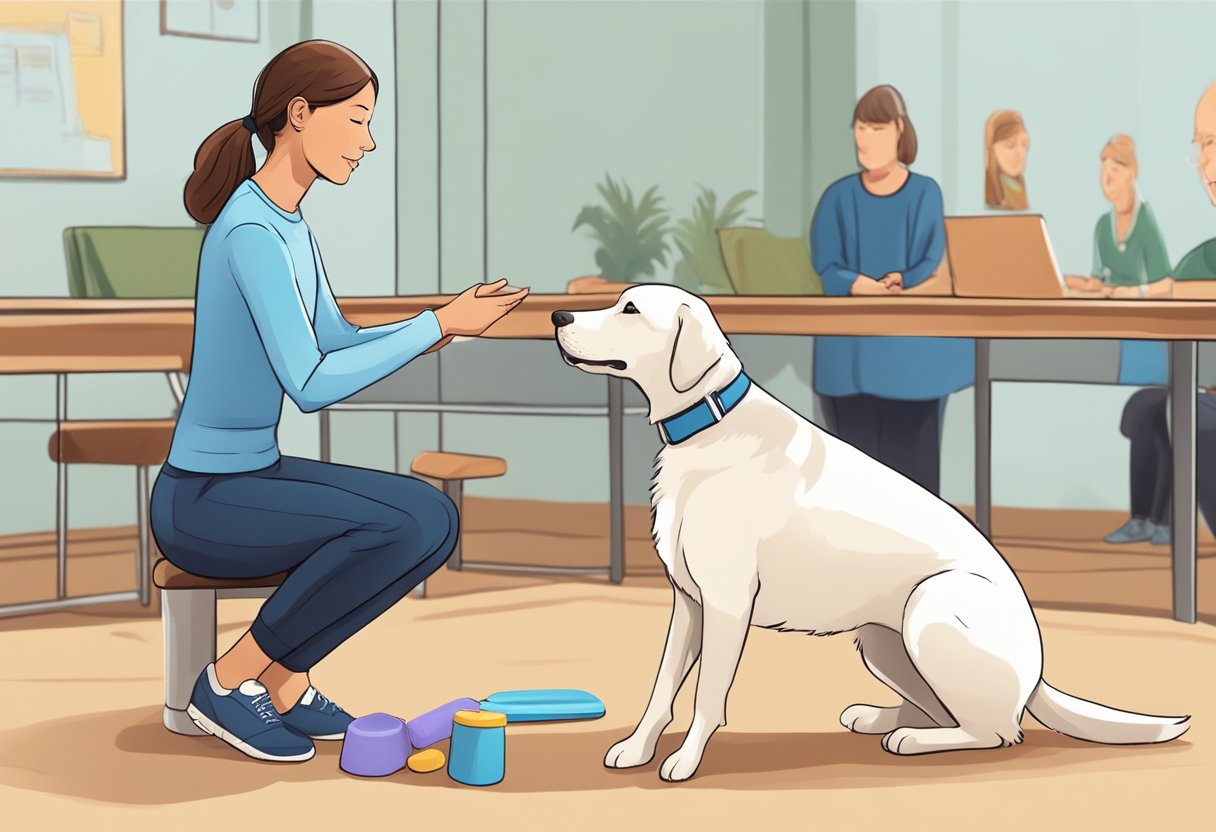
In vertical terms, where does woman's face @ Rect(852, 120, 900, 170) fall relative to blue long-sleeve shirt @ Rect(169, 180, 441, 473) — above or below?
above

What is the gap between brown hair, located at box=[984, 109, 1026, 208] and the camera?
16.8 feet

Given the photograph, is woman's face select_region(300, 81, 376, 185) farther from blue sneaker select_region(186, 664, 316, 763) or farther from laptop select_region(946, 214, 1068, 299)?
laptop select_region(946, 214, 1068, 299)

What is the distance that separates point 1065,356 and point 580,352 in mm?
2250

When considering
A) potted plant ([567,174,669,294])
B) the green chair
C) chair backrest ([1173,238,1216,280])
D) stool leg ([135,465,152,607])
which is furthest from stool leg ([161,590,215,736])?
chair backrest ([1173,238,1216,280])

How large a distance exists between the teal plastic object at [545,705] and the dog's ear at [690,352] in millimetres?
777

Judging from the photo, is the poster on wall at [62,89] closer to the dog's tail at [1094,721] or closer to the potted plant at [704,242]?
the potted plant at [704,242]

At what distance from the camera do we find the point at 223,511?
2.20 metres

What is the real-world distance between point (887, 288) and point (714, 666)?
67.2 inches

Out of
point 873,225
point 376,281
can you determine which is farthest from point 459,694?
point 376,281

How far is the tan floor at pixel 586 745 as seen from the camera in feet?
6.59

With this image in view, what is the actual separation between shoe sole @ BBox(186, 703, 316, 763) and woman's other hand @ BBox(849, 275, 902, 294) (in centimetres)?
196

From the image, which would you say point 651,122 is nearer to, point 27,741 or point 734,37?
point 734,37

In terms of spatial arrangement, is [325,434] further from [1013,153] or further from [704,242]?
[1013,153]

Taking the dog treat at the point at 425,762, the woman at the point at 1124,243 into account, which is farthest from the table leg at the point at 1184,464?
the dog treat at the point at 425,762
